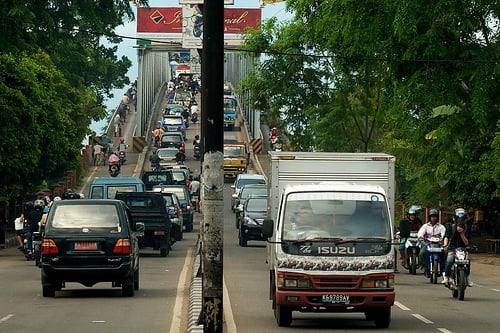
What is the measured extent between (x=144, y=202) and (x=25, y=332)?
74.2 ft

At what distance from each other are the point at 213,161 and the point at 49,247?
8.06 meters

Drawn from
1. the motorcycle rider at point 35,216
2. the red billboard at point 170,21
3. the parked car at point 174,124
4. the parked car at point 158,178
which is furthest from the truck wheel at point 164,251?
the red billboard at point 170,21

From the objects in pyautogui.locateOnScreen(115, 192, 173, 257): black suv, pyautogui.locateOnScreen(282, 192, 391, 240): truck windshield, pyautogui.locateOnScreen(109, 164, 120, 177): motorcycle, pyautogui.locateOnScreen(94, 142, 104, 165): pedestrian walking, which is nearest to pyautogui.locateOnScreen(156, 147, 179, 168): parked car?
pyautogui.locateOnScreen(94, 142, 104, 165): pedestrian walking

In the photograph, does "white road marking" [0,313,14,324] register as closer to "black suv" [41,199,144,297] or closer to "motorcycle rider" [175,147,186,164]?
"black suv" [41,199,144,297]

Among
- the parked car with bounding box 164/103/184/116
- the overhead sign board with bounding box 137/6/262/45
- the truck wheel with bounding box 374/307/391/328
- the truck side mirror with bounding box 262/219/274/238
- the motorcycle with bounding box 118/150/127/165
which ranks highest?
the overhead sign board with bounding box 137/6/262/45

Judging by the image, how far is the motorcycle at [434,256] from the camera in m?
29.3

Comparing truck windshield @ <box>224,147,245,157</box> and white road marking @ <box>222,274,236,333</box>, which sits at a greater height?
truck windshield @ <box>224,147,245,157</box>

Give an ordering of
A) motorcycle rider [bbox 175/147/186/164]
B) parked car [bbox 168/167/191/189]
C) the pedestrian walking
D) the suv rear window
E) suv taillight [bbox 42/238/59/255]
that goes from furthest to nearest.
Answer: the pedestrian walking
motorcycle rider [bbox 175/147/186/164]
parked car [bbox 168/167/191/189]
the suv rear window
suv taillight [bbox 42/238/59/255]

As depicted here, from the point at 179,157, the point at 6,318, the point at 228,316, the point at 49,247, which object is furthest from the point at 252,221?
the point at 179,157

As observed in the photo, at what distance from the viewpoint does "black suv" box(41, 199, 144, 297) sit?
2294 centimetres

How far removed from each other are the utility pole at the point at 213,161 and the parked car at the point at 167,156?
2601 inches

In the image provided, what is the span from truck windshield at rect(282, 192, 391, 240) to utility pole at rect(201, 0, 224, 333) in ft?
10.6

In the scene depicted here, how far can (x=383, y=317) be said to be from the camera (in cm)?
1877

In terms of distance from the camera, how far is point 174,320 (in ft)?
63.2
